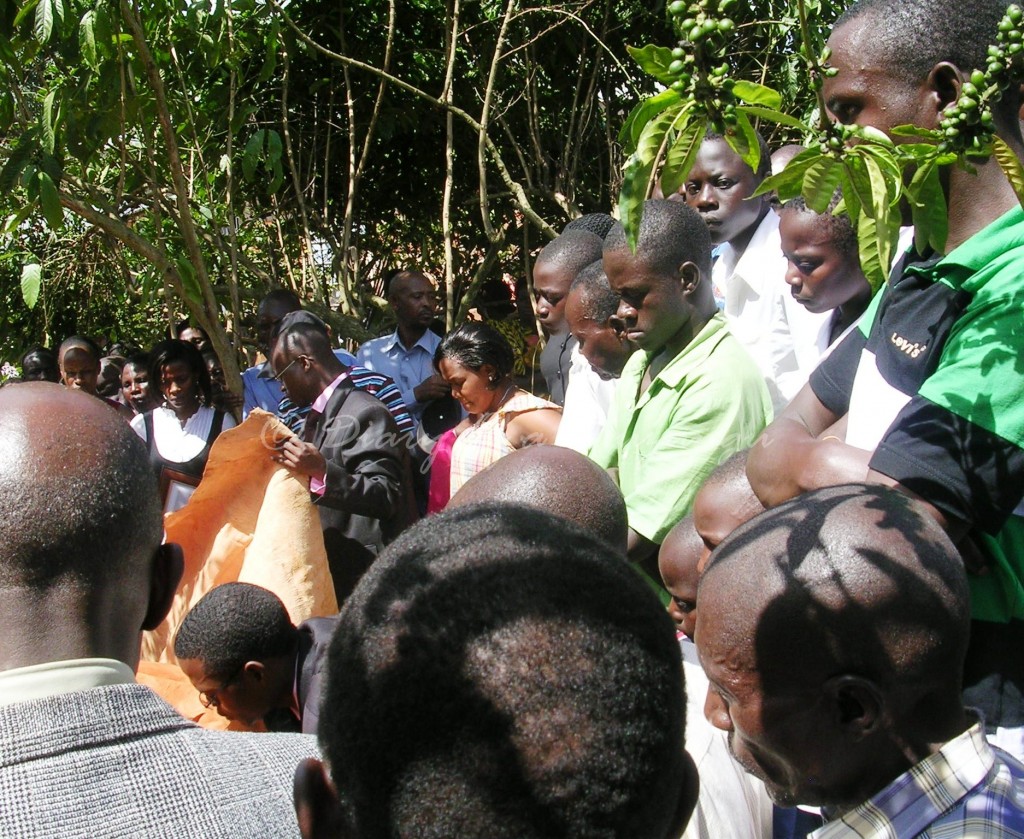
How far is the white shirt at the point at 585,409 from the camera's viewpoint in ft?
12.8

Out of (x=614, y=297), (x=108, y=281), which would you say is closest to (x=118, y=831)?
(x=614, y=297)

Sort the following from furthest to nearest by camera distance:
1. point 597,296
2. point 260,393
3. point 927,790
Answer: point 260,393 < point 597,296 < point 927,790

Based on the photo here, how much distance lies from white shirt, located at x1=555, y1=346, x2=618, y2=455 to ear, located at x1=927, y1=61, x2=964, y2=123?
2046 millimetres

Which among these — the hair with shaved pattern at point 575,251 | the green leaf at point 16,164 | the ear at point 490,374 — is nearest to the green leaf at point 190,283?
the green leaf at point 16,164

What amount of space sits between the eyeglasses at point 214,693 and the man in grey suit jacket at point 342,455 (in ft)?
3.00

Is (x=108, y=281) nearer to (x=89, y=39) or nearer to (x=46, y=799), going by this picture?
(x=89, y=39)

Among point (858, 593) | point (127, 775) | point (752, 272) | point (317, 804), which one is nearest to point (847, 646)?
point (858, 593)

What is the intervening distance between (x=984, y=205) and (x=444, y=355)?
2.99 m

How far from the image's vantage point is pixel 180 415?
5598 mm

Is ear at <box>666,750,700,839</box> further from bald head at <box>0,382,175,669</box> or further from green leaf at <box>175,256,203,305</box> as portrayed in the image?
green leaf at <box>175,256,203,305</box>

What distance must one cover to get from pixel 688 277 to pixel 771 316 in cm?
78

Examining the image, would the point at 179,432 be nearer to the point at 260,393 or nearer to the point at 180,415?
the point at 180,415

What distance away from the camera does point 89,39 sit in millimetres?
4645

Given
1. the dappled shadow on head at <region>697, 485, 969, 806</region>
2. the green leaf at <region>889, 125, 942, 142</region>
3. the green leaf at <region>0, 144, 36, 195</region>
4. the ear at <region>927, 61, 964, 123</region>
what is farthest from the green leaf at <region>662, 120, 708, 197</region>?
the green leaf at <region>0, 144, 36, 195</region>
